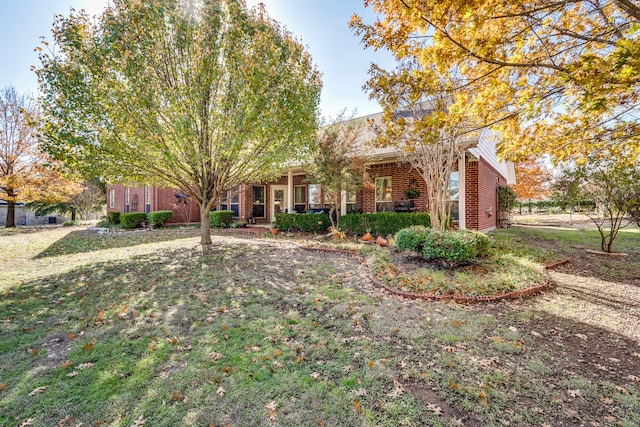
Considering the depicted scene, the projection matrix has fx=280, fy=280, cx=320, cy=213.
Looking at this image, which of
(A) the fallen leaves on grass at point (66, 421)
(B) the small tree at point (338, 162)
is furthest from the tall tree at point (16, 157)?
(A) the fallen leaves on grass at point (66, 421)

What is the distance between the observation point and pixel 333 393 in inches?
93.0

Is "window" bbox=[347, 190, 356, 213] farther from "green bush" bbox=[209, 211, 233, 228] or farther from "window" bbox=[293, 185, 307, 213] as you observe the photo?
"green bush" bbox=[209, 211, 233, 228]

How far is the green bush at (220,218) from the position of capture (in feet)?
52.6

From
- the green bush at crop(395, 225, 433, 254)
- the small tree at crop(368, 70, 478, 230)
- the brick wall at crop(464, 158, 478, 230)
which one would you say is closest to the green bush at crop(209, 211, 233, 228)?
the small tree at crop(368, 70, 478, 230)

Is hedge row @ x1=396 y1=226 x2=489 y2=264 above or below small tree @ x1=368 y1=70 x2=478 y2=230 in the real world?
below

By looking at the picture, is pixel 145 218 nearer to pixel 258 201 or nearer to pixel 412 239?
pixel 258 201

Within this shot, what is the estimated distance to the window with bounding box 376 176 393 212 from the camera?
1270cm

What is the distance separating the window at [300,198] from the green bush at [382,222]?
5.25 m

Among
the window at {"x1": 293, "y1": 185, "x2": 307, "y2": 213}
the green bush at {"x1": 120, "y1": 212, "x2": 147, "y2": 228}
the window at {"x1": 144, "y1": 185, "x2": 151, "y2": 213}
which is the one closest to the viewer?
the window at {"x1": 293, "y1": 185, "x2": 307, "y2": 213}

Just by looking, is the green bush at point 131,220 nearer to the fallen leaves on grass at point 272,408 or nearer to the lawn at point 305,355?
the lawn at point 305,355

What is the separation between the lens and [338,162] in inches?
394

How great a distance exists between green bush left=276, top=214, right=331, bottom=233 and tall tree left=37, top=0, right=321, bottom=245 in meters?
4.53

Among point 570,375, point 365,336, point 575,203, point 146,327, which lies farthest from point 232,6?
point 575,203

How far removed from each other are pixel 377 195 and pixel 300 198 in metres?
5.21
